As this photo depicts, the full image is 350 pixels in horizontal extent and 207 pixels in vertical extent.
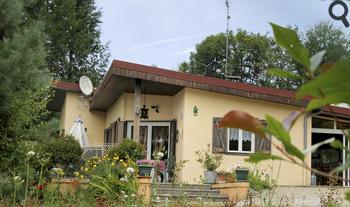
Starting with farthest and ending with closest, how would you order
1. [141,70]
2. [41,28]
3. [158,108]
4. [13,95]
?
1. [158,108]
2. [141,70]
3. [41,28]
4. [13,95]

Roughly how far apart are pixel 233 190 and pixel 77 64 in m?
22.8

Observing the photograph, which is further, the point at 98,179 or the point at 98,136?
the point at 98,136

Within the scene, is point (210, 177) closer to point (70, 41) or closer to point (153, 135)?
point (153, 135)

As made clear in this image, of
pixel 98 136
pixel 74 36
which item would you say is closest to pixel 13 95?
pixel 98 136

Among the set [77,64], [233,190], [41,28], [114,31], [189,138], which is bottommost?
[233,190]

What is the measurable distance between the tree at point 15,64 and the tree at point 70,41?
946 inches

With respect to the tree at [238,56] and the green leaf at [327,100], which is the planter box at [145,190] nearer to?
the green leaf at [327,100]

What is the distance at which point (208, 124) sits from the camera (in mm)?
16078

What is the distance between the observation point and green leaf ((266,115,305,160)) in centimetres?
75

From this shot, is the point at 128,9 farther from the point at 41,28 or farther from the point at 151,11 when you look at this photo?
the point at 41,28

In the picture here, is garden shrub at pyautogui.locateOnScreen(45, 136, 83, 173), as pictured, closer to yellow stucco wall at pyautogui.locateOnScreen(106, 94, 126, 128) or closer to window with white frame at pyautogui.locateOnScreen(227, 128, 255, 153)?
yellow stucco wall at pyautogui.locateOnScreen(106, 94, 126, 128)

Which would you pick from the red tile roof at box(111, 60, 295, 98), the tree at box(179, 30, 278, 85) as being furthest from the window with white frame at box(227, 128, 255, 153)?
the tree at box(179, 30, 278, 85)

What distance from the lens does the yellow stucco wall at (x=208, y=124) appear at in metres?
15.8

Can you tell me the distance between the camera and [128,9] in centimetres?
2764
